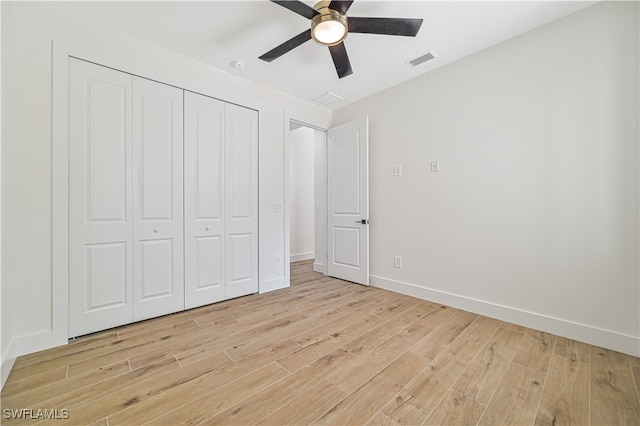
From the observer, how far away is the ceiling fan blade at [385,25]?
1.80m

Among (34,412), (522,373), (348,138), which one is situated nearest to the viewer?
(34,412)

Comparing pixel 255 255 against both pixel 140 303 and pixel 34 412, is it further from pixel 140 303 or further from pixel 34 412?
pixel 34 412

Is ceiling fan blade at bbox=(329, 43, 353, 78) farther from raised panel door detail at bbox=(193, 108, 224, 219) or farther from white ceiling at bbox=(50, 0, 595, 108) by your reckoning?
raised panel door detail at bbox=(193, 108, 224, 219)

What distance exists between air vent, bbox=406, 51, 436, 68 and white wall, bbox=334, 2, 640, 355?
27cm

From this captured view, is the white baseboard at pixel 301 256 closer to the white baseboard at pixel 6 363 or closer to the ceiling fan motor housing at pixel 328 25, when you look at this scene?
the white baseboard at pixel 6 363

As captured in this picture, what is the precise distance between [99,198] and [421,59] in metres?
3.35

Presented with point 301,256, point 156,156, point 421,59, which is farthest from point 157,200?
point 301,256

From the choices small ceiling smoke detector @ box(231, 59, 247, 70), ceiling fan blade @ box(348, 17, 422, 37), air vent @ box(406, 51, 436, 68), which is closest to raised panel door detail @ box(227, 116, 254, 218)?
small ceiling smoke detector @ box(231, 59, 247, 70)

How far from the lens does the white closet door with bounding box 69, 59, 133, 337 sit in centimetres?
205

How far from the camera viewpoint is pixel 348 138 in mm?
3717

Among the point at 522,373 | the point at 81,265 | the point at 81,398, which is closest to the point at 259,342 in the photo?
the point at 81,398

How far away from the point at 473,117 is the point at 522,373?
89.0 inches

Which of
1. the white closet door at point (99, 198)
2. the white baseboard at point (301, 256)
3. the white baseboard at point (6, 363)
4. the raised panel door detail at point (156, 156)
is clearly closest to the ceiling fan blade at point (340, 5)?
the raised panel door detail at point (156, 156)

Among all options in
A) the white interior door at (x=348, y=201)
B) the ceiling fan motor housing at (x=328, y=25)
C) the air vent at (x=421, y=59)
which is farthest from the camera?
the white interior door at (x=348, y=201)
